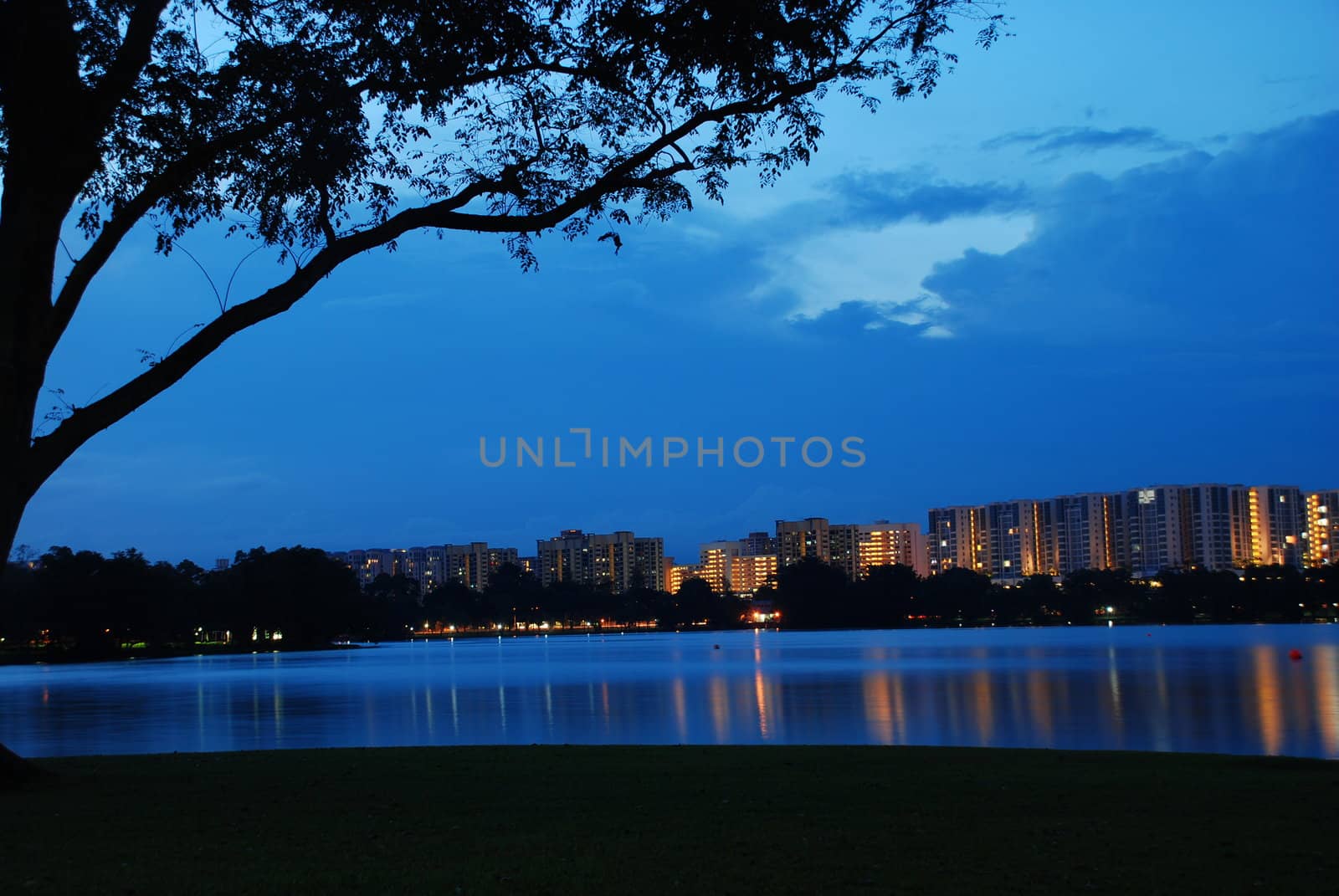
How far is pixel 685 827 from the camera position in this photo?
9.80 metres

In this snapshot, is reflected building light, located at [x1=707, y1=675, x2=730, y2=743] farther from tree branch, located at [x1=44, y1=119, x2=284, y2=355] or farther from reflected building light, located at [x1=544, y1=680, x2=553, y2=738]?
tree branch, located at [x1=44, y1=119, x2=284, y2=355]

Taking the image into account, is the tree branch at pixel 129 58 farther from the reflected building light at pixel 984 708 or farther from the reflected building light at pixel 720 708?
the reflected building light at pixel 984 708

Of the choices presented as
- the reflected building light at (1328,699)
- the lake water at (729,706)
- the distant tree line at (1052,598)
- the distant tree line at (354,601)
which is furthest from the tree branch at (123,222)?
the distant tree line at (1052,598)

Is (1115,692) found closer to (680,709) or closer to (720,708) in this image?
(720,708)

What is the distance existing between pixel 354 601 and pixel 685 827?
A: 376 feet

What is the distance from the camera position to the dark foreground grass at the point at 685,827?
7801 millimetres

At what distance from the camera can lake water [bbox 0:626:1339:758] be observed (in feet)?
72.0

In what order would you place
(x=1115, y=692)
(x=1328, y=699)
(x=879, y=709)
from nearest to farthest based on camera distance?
(x=879, y=709) < (x=1328, y=699) < (x=1115, y=692)

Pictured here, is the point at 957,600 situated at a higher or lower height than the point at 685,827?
lower

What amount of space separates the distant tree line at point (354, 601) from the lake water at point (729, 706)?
35.9 meters

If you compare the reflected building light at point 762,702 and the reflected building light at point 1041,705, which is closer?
the reflected building light at point 1041,705

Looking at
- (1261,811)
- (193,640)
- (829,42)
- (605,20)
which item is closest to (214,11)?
(605,20)

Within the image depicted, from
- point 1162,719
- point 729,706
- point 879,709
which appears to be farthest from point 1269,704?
point 729,706

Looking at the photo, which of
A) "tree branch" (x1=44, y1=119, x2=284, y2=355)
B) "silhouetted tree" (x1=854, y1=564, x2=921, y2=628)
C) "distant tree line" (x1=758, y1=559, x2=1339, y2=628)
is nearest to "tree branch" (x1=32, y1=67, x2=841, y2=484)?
"tree branch" (x1=44, y1=119, x2=284, y2=355)
